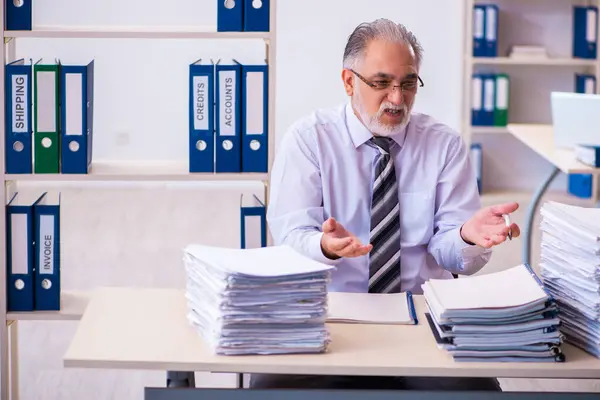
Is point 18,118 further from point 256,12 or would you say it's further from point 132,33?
point 256,12

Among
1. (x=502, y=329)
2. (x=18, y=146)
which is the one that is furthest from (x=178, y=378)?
(x=18, y=146)

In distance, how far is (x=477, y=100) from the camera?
6711 mm

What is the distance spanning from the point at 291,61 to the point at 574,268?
5.23m

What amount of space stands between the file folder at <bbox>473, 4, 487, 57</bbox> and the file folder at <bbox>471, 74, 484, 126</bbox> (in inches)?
6.3

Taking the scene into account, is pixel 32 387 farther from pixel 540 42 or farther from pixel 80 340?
pixel 540 42

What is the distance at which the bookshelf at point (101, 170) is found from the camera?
9.49ft

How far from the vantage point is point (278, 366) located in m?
1.92

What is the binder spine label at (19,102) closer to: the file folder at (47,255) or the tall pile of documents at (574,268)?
the file folder at (47,255)

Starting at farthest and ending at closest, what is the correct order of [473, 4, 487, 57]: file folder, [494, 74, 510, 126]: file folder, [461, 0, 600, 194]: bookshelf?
[461, 0, 600, 194]: bookshelf < [494, 74, 510, 126]: file folder < [473, 4, 487, 57]: file folder

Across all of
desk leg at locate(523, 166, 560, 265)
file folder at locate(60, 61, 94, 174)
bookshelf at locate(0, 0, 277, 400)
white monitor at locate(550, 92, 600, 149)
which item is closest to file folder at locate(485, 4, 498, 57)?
desk leg at locate(523, 166, 560, 265)

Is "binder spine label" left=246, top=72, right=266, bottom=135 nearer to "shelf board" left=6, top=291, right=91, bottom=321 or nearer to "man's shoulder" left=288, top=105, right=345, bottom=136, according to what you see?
"man's shoulder" left=288, top=105, right=345, bottom=136

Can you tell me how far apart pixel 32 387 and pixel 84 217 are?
9.31 feet

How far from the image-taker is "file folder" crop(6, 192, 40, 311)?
295 cm

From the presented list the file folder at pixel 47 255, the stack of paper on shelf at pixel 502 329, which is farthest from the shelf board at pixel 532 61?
the stack of paper on shelf at pixel 502 329
